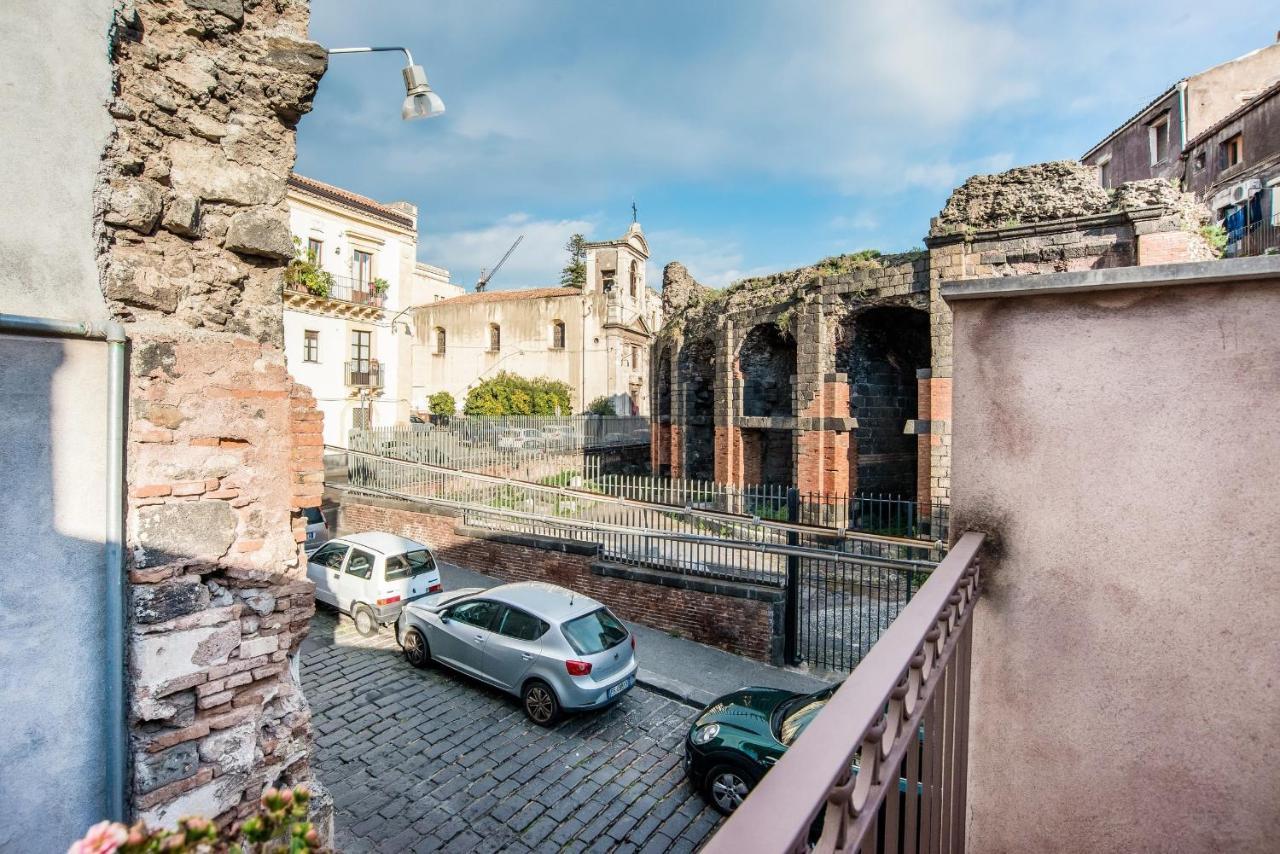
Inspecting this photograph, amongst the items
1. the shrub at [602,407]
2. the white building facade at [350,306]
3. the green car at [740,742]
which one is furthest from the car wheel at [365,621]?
the shrub at [602,407]

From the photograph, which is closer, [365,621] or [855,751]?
[855,751]

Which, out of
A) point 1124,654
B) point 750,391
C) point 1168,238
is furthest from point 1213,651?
point 750,391

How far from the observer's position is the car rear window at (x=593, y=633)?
746cm

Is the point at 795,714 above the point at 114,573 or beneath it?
beneath

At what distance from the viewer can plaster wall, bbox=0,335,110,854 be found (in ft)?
8.94

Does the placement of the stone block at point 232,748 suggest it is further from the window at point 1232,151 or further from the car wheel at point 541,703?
the window at point 1232,151

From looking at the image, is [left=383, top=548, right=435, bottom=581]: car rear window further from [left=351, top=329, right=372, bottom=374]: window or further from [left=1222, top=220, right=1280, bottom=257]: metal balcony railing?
[left=1222, top=220, right=1280, bottom=257]: metal balcony railing

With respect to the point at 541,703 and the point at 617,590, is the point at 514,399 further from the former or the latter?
the point at 541,703

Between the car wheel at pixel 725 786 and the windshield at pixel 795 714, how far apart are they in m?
0.52

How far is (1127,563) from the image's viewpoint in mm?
2389

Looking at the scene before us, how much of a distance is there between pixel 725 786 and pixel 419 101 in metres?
9.08

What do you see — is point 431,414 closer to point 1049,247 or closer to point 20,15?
point 1049,247

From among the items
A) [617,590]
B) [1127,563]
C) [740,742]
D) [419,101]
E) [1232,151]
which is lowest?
[740,742]

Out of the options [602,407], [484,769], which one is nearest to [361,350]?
[602,407]
